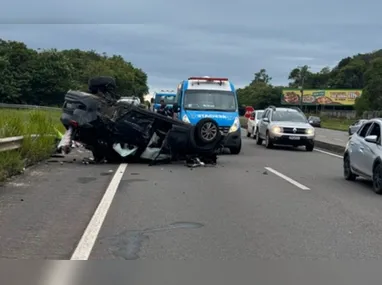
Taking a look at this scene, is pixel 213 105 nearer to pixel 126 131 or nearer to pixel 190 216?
pixel 126 131

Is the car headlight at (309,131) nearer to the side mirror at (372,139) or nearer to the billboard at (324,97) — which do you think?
the side mirror at (372,139)

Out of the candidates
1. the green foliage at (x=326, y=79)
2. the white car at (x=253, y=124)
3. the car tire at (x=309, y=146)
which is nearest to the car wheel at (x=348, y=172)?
the car tire at (x=309, y=146)

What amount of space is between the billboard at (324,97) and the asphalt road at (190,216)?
113m

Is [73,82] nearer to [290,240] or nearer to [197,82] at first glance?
[197,82]

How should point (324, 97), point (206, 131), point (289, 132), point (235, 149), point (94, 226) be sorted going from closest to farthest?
1. point (94, 226)
2. point (206, 131)
3. point (235, 149)
4. point (289, 132)
5. point (324, 97)

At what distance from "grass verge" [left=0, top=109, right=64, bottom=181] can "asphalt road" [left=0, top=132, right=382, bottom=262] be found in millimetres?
383

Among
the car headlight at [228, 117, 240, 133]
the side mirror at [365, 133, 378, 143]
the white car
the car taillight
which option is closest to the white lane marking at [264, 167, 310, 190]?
the side mirror at [365, 133, 378, 143]

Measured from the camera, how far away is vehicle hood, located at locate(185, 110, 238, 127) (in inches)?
→ 829

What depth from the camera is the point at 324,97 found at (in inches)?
5157

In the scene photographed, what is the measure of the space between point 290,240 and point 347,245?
0.70 metres

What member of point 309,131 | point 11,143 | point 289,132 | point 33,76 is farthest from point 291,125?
point 33,76

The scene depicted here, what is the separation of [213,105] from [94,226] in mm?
14237

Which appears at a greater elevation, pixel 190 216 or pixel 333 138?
pixel 190 216

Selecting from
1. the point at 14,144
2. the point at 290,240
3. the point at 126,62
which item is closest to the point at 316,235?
the point at 290,240
